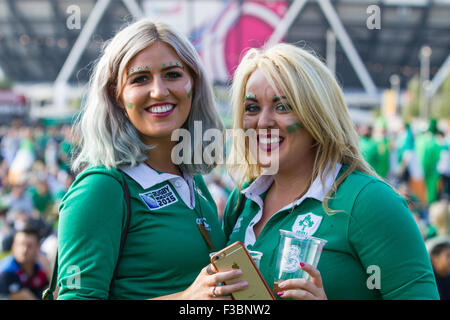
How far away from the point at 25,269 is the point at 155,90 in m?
3.33

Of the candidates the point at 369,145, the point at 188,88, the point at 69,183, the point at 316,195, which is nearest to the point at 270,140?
the point at 316,195

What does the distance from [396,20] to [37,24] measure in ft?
70.9

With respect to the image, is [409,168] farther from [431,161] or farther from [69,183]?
[69,183]

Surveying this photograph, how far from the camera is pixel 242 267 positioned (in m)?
1.47

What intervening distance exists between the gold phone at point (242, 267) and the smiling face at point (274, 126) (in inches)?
26.5

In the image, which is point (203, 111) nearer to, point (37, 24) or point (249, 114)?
point (249, 114)

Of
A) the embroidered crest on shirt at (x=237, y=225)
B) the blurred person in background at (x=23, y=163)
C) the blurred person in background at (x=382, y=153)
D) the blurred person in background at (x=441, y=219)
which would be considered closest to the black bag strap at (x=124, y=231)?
the embroidered crest on shirt at (x=237, y=225)

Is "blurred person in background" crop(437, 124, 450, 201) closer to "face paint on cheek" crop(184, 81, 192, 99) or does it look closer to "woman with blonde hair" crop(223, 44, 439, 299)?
"woman with blonde hair" crop(223, 44, 439, 299)

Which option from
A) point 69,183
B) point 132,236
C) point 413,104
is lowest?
point 69,183

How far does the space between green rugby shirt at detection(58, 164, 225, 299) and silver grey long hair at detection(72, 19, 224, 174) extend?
92 millimetres

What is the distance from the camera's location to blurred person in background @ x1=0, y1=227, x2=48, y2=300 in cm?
434

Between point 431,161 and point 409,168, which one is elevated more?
point 431,161

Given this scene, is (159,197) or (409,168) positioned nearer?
(159,197)
